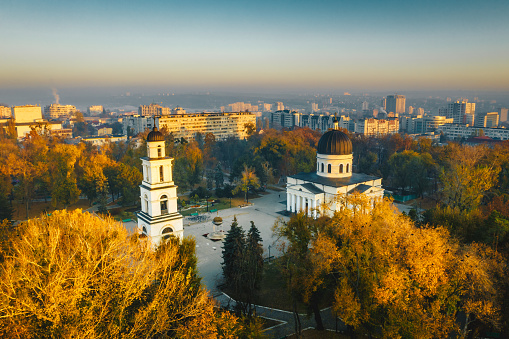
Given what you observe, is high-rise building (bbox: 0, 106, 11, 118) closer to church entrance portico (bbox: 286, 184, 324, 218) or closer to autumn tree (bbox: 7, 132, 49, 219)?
autumn tree (bbox: 7, 132, 49, 219)

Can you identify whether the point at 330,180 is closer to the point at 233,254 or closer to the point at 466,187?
the point at 466,187

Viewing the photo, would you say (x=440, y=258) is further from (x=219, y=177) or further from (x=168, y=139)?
(x=168, y=139)

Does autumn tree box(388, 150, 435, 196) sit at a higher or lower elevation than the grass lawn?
higher

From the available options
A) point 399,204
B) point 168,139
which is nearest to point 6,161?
point 168,139

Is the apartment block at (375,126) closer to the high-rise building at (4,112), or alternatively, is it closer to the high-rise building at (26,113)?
the high-rise building at (26,113)

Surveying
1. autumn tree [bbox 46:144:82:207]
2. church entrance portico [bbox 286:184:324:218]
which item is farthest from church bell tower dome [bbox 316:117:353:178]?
autumn tree [bbox 46:144:82:207]

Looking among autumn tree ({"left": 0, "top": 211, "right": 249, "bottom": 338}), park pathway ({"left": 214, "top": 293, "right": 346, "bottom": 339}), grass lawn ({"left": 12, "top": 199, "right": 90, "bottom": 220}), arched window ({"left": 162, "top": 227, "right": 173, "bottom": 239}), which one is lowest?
park pathway ({"left": 214, "top": 293, "right": 346, "bottom": 339})

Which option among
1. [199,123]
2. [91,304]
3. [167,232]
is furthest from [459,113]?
[91,304]

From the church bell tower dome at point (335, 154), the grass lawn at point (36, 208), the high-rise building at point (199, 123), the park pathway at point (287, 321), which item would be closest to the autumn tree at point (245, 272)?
the park pathway at point (287, 321)
